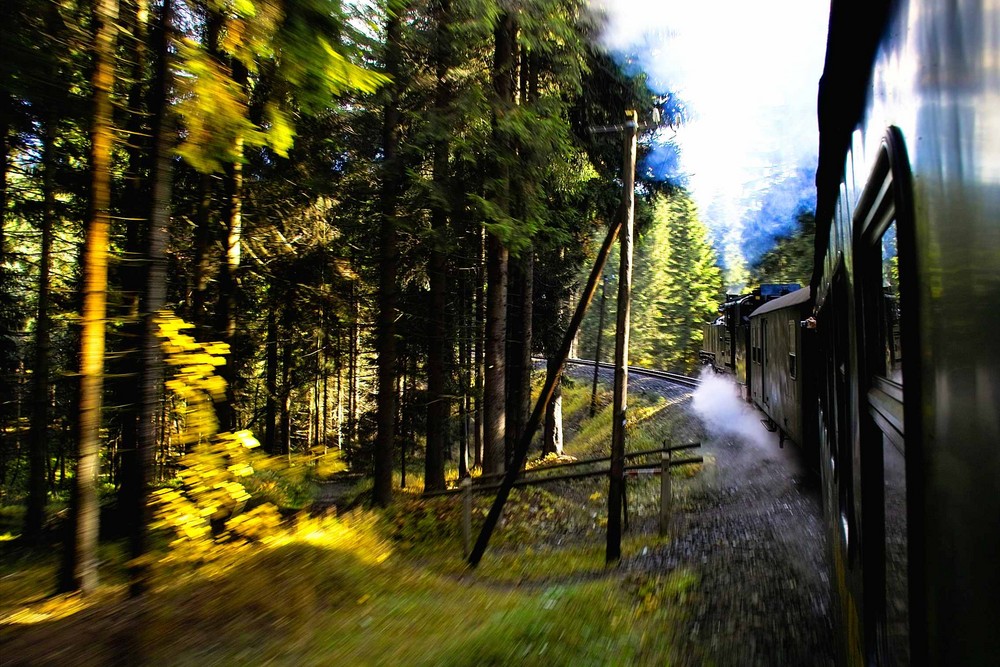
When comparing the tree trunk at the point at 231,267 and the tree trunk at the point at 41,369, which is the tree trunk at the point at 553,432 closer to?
the tree trunk at the point at 231,267

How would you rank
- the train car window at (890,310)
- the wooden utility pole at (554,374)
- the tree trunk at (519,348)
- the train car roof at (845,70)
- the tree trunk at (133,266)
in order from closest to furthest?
1. the train car window at (890,310)
2. the train car roof at (845,70)
3. the tree trunk at (133,266)
4. the wooden utility pole at (554,374)
5. the tree trunk at (519,348)

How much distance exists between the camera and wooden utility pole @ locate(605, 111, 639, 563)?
8.38 meters

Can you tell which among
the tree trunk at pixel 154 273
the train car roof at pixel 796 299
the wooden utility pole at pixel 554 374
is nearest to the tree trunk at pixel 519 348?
the wooden utility pole at pixel 554 374

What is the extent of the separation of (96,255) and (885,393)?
5555 millimetres

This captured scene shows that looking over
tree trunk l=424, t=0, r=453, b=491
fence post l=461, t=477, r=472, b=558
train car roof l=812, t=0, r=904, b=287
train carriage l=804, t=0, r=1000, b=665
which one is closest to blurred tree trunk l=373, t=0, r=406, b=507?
tree trunk l=424, t=0, r=453, b=491

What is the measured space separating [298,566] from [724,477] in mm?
9025

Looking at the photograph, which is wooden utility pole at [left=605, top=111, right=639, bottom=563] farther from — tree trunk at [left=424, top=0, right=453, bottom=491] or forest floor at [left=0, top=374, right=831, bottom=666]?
tree trunk at [left=424, top=0, right=453, bottom=491]

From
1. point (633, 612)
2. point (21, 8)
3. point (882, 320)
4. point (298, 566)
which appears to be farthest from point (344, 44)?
point (633, 612)

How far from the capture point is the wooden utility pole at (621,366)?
8383 millimetres

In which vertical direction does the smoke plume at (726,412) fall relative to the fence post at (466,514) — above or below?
above

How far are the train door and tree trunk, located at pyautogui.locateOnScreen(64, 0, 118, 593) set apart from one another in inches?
210

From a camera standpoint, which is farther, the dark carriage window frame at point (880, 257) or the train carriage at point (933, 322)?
the dark carriage window frame at point (880, 257)

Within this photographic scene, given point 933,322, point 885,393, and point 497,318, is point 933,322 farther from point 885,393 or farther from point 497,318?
point 497,318

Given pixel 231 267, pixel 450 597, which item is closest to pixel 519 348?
pixel 231 267
